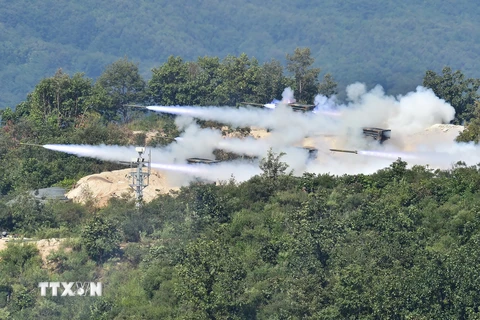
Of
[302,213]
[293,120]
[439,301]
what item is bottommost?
[439,301]

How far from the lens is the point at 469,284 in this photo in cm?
5475

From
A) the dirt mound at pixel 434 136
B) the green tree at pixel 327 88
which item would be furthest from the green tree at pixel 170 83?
the dirt mound at pixel 434 136

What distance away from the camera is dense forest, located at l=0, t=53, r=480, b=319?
56.8 meters

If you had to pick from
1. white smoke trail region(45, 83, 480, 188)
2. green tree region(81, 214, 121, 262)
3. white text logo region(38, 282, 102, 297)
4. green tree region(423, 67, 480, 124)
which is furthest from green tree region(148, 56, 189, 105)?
white text logo region(38, 282, 102, 297)

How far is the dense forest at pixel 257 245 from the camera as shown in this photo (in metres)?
56.8

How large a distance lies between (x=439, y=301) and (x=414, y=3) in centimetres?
9521

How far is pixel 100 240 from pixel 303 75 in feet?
93.7

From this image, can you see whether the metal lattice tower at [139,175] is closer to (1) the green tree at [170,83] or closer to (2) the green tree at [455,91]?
(1) the green tree at [170,83]

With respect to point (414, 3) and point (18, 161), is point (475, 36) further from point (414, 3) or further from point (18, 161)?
point (18, 161)

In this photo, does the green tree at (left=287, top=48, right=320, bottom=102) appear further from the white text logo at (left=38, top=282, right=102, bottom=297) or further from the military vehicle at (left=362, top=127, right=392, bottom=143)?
the white text logo at (left=38, top=282, right=102, bottom=297)

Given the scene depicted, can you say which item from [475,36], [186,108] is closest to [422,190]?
[186,108]

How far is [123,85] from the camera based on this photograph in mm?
96250

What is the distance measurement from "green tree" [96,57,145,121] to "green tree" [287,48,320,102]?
8.97 m

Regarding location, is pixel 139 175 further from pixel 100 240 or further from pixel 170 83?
pixel 170 83
